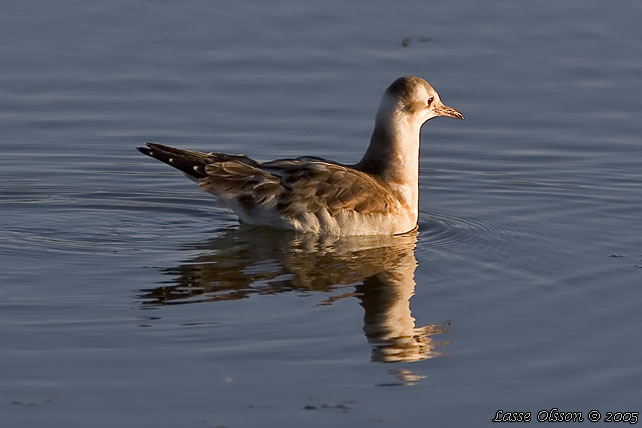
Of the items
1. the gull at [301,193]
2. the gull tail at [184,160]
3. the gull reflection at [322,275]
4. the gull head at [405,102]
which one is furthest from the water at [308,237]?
the gull head at [405,102]

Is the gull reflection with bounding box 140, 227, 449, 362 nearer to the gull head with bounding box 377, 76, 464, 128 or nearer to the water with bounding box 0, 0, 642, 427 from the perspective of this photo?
the water with bounding box 0, 0, 642, 427

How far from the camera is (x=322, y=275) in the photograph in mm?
10633

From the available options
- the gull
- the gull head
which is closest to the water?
the gull

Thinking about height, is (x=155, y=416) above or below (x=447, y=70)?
below

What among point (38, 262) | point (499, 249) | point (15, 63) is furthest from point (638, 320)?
point (15, 63)

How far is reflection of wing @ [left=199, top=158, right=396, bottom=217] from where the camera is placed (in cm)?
1173

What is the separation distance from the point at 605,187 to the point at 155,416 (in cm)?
673

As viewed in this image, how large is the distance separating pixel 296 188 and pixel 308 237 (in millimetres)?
436

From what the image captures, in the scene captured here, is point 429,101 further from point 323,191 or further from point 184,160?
point 184,160

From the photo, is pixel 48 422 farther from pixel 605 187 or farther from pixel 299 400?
pixel 605 187

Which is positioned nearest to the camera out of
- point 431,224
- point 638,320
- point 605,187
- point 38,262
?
point 638,320

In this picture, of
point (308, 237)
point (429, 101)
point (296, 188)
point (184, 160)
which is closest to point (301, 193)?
point (296, 188)

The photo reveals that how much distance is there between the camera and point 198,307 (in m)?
9.65

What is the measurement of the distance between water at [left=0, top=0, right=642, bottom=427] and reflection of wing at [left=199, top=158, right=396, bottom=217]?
31 centimetres
